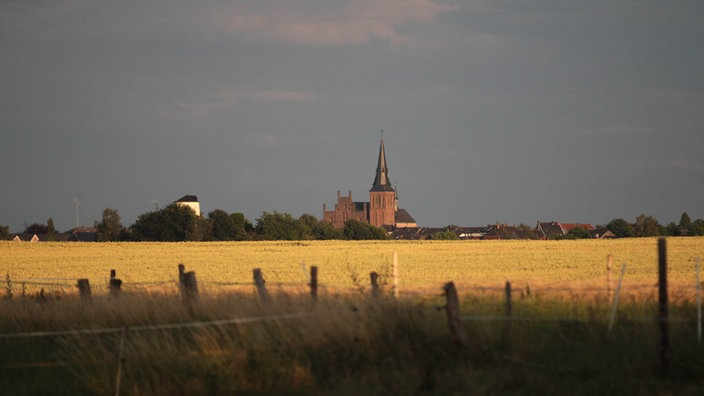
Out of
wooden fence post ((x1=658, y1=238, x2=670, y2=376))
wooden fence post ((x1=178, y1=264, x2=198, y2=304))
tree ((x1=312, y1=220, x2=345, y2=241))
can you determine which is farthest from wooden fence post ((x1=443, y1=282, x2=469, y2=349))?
tree ((x1=312, y1=220, x2=345, y2=241))

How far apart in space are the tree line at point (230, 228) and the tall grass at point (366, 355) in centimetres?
10879

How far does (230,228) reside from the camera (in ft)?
440

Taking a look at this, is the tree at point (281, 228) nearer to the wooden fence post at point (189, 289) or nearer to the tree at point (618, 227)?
the tree at point (618, 227)

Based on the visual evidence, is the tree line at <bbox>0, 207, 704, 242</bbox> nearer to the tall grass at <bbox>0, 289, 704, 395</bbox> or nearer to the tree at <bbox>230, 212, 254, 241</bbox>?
the tree at <bbox>230, 212, 254, 241</bbox>

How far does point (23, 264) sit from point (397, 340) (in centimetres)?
4885

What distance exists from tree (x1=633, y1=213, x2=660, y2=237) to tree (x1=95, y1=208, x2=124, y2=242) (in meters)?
82.2

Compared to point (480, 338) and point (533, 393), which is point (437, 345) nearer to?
point (480, 338)

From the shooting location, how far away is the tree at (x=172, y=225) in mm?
128500

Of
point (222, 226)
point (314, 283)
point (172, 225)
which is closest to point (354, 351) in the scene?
point (314, 283)

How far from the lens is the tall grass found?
10.4 meters

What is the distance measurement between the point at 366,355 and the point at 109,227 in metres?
145

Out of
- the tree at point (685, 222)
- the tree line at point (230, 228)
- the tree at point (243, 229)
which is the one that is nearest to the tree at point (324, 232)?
the tree line at point (230, 228)

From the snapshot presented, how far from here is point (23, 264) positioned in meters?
55.0

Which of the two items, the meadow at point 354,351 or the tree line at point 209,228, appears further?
the tree line at point 209,228
